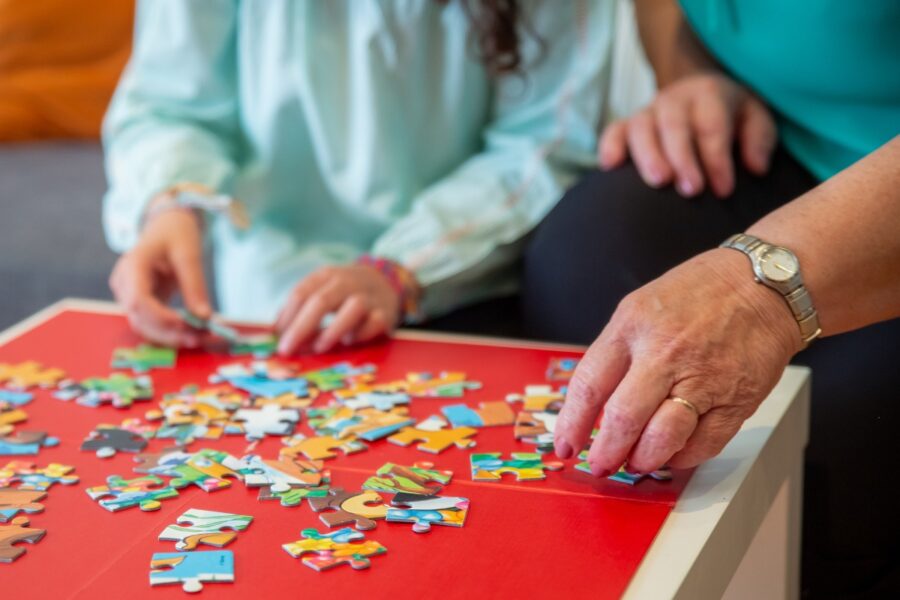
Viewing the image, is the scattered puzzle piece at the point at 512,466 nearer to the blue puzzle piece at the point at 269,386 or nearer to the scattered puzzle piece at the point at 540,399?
the scattered puzzle piece at the point at 540,399

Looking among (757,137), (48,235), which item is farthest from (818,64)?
(48,235)

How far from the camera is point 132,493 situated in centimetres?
77

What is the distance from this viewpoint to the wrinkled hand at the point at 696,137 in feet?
3.83

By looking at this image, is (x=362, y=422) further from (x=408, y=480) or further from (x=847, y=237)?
(x=847, y=237)

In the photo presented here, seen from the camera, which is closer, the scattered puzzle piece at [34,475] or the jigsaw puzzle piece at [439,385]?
the scattered puzzle piece at [34,475]

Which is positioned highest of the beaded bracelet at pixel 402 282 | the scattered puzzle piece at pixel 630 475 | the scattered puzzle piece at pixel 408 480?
the scattered puzzle piece at pixel 408 480

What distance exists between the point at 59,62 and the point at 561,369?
157 centimetres

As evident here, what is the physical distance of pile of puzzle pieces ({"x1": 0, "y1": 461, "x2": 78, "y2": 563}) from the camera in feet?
2.33

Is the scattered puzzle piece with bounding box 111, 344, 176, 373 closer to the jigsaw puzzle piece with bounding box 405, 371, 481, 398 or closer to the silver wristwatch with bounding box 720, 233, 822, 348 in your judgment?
the jigsaw puzzle piece with bounding box 405, 371, 481, 398

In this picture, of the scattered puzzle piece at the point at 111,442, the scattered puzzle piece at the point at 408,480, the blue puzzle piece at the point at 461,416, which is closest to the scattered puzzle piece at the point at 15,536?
the scattered puzzle piece at the point at 111,442

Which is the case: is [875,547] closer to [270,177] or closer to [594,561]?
[594,561]

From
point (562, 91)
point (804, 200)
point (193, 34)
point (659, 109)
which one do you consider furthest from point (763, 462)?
point (193, 34)

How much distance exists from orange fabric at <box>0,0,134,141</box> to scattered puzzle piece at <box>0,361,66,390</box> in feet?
4.34

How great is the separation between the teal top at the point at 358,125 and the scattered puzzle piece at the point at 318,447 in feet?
1.65
